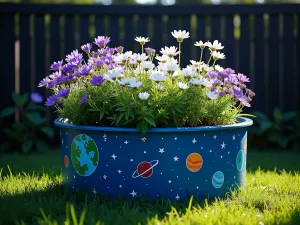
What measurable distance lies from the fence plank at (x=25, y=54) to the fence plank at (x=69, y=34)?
1.25 feet

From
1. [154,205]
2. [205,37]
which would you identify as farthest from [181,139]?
[205,37]

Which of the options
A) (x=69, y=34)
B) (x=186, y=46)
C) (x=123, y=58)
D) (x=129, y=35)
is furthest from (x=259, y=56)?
(x=123, y=58)

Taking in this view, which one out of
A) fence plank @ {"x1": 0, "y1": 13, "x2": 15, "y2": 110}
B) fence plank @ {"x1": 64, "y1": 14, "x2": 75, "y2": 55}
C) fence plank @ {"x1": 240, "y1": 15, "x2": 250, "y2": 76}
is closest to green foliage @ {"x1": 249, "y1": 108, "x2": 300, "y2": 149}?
fence plank @ {"x1": 240, "y1": 15, "x2": 250, "y2": 76}

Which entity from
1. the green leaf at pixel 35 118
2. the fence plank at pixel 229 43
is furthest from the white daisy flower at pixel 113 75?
the fence plank at pixel 229 43

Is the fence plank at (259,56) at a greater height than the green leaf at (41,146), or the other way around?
the fence plank at (259,56)

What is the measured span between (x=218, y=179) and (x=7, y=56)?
10.6 feet

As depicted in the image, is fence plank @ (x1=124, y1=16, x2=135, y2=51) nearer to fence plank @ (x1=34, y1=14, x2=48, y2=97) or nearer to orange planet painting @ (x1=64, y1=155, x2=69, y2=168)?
fence plank @ (x1=34, y1=14, x2=48, y2=97)

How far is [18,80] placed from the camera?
5430mm

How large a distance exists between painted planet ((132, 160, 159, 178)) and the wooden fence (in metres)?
2.85

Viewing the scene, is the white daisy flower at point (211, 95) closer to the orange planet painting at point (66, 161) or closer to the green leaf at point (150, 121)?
the green leaf at point (150, 121)

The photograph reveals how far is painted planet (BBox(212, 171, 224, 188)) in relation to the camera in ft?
9.26

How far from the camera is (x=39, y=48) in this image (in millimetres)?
5414

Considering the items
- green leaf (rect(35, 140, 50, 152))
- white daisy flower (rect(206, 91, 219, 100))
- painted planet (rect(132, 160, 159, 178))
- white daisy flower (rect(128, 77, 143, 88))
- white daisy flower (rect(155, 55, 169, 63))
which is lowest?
green leaf (rect(35, 140, 50, 152))

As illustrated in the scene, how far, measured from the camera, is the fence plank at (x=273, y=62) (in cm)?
551
